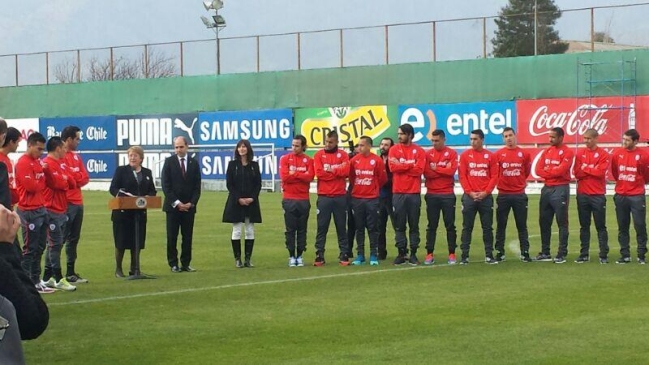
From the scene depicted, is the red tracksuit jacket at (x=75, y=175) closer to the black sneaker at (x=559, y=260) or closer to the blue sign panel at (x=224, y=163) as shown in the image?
the black sneaker at (x=559, y=260)

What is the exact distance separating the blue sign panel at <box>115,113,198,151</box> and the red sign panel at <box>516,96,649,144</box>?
15.2 meters

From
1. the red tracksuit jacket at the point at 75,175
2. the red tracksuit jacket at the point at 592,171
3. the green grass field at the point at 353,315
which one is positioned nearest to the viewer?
the green grass field at the point at 353,315

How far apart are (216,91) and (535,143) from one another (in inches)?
630

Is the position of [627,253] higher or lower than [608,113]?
lower

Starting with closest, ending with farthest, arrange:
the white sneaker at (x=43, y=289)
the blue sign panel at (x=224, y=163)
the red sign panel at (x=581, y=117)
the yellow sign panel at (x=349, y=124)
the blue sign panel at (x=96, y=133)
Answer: the white sneaker at (x=43, y=289), the red sign panel at (x=581, y=117), the yellow sign panel at (x=349, y=124), the blue sign panel at (x=224, y=163), the blue sign panel at (x=96, y=133)

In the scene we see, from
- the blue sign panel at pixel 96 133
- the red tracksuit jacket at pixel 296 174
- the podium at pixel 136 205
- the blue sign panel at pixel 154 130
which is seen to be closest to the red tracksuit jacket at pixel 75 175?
the podium at pixel 136 205

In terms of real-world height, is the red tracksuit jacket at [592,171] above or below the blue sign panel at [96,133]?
below

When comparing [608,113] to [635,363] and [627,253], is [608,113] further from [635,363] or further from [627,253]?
[635,363]

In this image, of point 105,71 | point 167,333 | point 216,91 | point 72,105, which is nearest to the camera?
point 167,333

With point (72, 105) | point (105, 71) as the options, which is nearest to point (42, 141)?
point (72, 105)

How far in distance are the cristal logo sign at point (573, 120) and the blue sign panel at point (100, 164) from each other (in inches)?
765

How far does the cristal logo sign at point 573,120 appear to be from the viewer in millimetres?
40750

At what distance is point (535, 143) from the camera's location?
4134 centimetres

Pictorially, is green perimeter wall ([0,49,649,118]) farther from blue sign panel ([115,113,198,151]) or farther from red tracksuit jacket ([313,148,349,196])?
red tracksuit jacket ([313,148,349,196])
